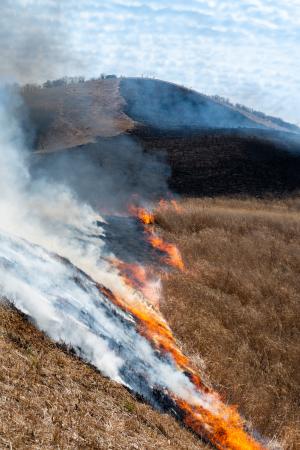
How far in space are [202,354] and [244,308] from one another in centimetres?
307

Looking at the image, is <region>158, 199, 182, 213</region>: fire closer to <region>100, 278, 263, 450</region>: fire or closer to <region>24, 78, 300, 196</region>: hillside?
<region>24, 78, 300, 196</region>: hillside

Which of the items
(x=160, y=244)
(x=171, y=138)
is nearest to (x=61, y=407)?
(x=160, y=244)

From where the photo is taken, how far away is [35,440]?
5141 mm

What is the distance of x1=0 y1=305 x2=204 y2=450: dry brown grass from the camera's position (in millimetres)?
5352

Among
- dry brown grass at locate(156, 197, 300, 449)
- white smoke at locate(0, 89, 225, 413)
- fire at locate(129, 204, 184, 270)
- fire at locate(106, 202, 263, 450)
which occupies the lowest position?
fire at locate(129, 204, 184, 270)

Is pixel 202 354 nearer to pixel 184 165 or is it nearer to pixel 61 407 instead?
pixel 61 407

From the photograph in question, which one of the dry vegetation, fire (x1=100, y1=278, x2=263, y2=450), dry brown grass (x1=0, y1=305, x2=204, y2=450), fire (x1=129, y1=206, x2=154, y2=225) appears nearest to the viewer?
dry brown grass (x1=0, y1=305, x2=204, y2=450)

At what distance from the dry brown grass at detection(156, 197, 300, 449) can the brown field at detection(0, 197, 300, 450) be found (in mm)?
32

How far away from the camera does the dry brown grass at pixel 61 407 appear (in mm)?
5352

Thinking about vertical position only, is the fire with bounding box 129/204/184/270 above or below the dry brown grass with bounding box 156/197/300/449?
below

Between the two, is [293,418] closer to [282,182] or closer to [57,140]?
[282,182]

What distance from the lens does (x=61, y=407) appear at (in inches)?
236

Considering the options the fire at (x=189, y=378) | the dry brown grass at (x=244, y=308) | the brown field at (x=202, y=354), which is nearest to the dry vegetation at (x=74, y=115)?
the dry brown grass at (x=244, y=308)

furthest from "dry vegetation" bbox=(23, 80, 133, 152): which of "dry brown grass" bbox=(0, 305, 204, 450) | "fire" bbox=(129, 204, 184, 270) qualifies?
"dry brown grass" bbox=(0, 305, 204, 450)
